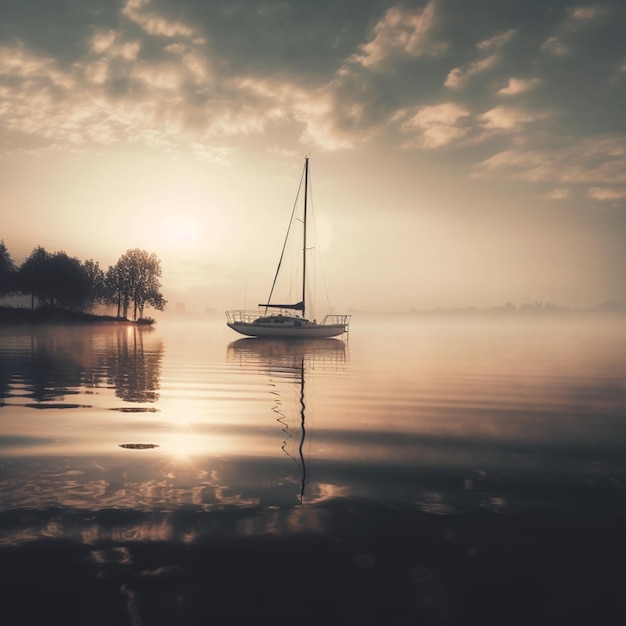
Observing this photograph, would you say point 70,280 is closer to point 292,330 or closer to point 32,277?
point 32,277

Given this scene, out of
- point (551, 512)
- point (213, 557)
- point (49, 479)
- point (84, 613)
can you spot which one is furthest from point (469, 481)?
point (49, 479)

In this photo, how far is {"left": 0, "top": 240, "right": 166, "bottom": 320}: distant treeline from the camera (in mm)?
96438

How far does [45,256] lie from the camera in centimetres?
10275

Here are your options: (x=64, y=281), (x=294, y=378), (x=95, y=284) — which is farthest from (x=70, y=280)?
(x=294, y=378)

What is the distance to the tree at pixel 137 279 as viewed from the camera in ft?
354

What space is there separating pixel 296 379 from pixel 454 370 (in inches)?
402

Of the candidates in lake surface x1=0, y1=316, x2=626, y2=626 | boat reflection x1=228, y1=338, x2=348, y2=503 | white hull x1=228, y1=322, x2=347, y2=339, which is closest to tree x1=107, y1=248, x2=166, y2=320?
white hull x1=228, y1=322, x2=347, y2=339

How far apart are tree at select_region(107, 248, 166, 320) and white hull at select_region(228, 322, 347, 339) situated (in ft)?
190

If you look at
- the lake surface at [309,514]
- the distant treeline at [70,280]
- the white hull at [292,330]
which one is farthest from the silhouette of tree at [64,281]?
the lake surface at [309,514]

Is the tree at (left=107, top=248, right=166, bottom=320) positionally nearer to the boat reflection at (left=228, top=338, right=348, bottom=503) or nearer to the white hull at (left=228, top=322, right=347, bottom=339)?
the white hull at (left=228, top=322, right=347, bottom=339)

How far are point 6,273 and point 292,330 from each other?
75.1 meters

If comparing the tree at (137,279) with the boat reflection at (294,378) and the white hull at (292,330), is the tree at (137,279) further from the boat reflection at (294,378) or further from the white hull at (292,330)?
the boat reflection at (294,378)

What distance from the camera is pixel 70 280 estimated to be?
99000mm

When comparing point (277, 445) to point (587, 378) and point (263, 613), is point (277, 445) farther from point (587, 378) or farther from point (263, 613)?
point (587, 378)
